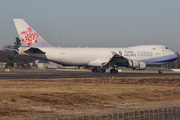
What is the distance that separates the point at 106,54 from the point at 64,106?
39.4 m

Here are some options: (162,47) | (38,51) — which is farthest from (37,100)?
(162,47)

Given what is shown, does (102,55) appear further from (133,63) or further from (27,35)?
(27,35)

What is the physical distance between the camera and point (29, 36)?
53625 mm

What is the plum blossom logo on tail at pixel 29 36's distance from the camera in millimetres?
53353

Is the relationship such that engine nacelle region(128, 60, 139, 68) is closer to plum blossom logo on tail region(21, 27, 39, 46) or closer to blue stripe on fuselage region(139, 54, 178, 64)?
blue stripe on fuselage region(139, 54, 178, 64)

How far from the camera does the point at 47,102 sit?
18.5m

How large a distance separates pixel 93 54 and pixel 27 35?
14070mm

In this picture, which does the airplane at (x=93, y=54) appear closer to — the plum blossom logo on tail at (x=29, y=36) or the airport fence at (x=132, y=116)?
the plum blossom logo on tail at (x=29, y=36)

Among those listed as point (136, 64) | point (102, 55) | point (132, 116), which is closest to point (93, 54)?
point (102, 55)

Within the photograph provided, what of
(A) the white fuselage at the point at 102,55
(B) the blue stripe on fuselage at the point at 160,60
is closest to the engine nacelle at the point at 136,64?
(A) the white fuselage at the point at 102,55

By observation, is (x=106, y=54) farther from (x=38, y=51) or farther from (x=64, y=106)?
(x=64, y=106)

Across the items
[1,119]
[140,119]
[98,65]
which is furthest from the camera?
[98,65]

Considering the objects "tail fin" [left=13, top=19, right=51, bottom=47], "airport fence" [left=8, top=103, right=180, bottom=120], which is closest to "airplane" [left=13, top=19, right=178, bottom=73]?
"tail fin" [left=13, top=19, right=51, bottom=47]

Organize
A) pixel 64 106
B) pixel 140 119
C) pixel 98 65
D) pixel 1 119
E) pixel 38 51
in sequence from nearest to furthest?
1. pixel 140 119
2. pixel 1 119
3. pixel 64 106
4. pixel 38 51
5. pixel 98 65
